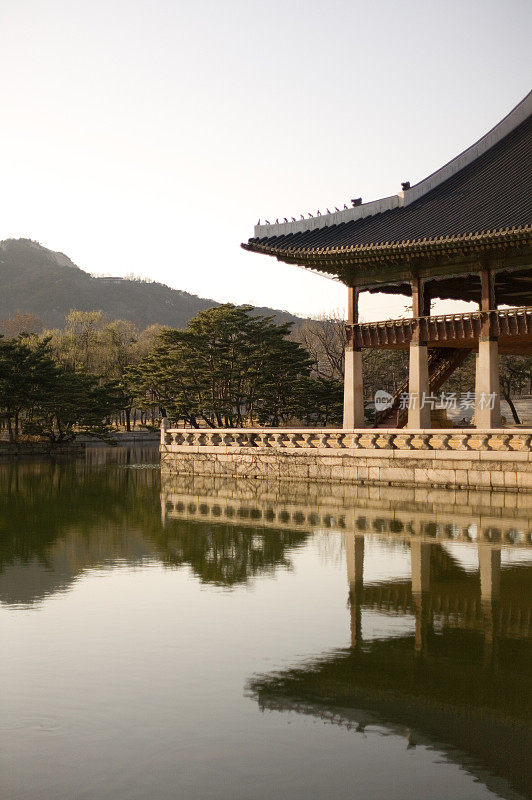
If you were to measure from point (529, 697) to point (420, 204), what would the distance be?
30189 millimetres

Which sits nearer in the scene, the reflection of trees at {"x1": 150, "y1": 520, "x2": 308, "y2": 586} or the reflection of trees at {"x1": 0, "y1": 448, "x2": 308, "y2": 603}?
the reflection of trees at {"x1": 0, "y1": 448, "x2": 308, "y2": 603}

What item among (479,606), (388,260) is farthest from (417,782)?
(388,260)

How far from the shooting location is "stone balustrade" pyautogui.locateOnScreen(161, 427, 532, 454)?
1083 inches

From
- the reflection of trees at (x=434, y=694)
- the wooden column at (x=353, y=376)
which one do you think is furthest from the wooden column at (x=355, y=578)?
the wooden column at (x=353, y=376)

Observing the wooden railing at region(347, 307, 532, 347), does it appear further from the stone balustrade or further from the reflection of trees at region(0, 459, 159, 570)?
the reflection of trees at region(0, 459, 159, 570)

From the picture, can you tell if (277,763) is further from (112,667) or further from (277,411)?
(277,411)

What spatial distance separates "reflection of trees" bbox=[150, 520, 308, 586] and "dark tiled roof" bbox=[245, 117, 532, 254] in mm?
15703

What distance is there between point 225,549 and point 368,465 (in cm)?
1432

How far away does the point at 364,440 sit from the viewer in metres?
31.2

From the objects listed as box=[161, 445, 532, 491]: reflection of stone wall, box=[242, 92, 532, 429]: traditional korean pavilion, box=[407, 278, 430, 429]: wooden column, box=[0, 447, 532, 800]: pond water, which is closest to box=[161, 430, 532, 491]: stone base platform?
box=[161, 445, 532, 491]: reflection of stone wall

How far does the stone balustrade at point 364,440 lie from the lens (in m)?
27.5

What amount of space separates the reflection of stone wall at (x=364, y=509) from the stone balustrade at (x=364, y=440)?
1479mm

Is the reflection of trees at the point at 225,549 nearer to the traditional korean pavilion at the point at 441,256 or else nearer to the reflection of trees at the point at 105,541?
the reflection of trees at the point at 105,541

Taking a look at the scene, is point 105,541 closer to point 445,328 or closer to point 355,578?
point 355,578
